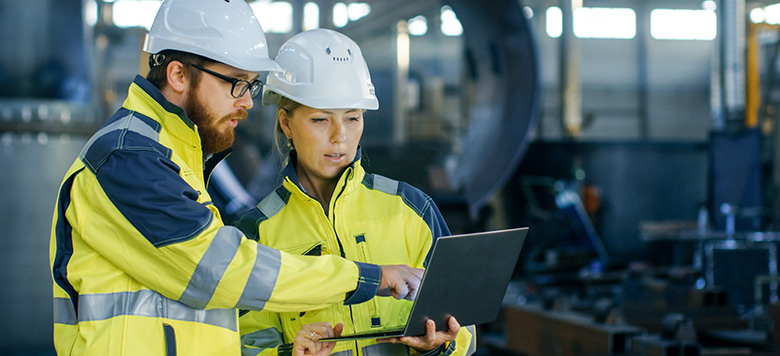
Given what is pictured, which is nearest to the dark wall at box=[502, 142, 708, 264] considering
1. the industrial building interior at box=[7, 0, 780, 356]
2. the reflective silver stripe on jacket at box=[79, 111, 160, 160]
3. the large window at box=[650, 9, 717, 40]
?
the industrial building interior at box=[7, 0, 780, 356]

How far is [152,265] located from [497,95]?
208 inches

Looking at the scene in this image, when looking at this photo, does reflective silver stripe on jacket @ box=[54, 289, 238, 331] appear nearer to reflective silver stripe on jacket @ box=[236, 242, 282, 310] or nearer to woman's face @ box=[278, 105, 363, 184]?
reflective silver stripe on jacket @ box=[236, 242, 282, 310]

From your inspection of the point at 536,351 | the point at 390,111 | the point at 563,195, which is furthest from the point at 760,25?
the point at 536,351

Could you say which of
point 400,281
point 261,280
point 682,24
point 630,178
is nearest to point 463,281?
point 400,281

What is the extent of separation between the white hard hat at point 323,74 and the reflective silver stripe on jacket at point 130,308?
2.07 feet

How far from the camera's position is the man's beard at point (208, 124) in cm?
176

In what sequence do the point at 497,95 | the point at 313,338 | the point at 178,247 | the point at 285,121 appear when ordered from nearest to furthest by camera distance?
the point at 178,247 → the point at 313,338 → the point at 285,121 → the point at 497,95

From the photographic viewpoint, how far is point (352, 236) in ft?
6.19

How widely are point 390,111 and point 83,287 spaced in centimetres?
1241

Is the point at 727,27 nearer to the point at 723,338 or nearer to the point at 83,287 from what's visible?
the point at 723,338

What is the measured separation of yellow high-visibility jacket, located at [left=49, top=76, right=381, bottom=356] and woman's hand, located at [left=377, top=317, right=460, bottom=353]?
153 millimetres

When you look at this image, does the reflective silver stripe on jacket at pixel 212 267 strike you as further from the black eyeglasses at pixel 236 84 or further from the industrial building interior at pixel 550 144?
the industrial building interior at pixel 550 144

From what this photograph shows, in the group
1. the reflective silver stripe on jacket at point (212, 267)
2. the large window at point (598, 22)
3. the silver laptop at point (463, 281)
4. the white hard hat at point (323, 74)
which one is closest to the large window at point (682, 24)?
the large window at point (598, 22)

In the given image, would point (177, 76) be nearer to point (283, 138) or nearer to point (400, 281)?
point (283, 138)
